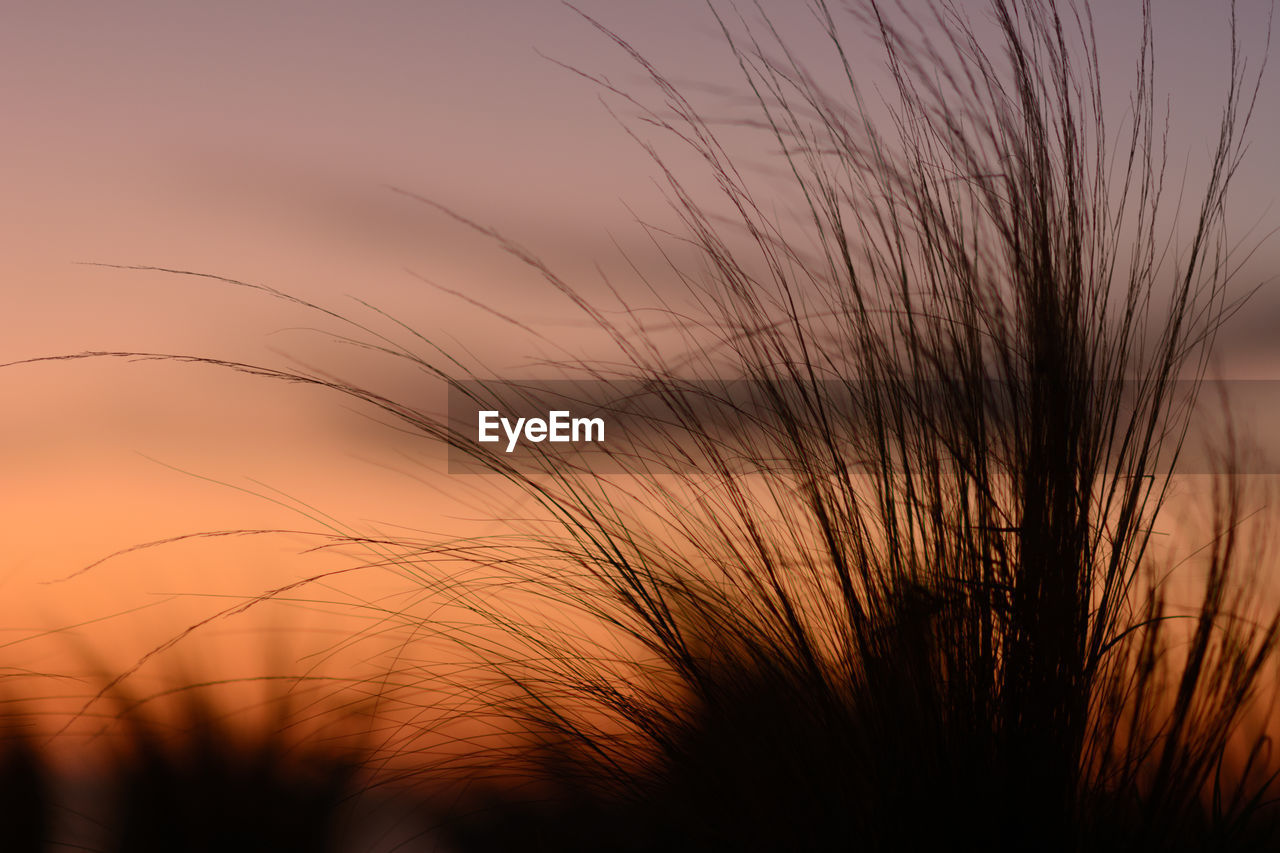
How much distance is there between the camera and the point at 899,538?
2.63 ft

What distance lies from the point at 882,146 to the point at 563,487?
518 mm

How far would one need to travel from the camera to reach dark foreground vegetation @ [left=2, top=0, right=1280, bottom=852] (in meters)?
0.77

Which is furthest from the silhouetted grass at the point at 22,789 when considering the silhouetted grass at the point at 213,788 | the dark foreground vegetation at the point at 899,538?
the dark foreground vegetation at the point at 899,538

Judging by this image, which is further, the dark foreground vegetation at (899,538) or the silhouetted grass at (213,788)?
the silhouetted grass at (213,788)

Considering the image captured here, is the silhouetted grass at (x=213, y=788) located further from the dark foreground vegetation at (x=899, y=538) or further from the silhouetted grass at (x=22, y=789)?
the dark foreground vegetation at (x=899, y=538)

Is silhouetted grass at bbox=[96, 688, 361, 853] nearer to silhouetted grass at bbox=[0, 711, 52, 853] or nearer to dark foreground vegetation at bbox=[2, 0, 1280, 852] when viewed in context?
silhouetted grass at bbox=[0, 711, 52, 853]

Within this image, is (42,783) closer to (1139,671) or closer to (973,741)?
(973,741)

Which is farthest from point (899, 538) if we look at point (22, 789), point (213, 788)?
point (22, 789)

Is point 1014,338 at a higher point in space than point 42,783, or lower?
higher

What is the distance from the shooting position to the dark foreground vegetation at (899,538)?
0.77 m

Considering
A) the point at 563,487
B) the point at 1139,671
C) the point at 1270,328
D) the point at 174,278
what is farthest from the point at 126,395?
the point at 1270,328

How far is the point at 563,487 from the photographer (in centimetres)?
92

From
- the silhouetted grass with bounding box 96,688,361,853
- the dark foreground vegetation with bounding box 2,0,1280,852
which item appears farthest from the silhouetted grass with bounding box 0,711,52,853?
the dark foreground vegetation with bounding box 2,0,1280,852

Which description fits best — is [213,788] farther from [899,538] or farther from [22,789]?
[899,538]
